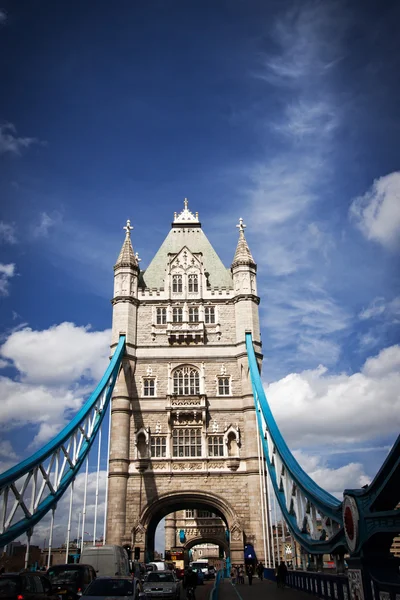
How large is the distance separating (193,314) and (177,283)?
273cm

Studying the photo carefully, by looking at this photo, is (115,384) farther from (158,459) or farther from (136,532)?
(136,532)

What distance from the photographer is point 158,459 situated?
32.8 m

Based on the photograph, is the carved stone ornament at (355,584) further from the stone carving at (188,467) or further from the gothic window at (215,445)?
the gothic window at (215,445)

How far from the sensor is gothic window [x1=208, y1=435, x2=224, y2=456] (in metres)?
33.2

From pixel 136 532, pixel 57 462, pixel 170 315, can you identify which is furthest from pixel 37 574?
pixel 170 315

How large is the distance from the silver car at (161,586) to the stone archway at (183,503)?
44.9 ft

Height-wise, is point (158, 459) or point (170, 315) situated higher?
point (170, 315)

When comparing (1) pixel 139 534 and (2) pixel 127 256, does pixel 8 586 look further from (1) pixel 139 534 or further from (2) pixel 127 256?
(2) pixel 127 256

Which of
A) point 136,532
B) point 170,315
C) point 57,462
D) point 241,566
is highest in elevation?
point 170,315

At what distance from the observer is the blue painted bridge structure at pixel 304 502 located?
10.4 meters

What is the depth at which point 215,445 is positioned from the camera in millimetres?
33375

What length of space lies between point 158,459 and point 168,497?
2255 millimetres

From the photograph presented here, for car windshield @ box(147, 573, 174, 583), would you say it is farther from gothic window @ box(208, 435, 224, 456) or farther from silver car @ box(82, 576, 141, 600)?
gothic window @ box(208, 435, 224, 456)

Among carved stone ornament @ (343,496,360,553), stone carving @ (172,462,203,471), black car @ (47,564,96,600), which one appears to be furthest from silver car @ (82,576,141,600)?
stone carving @ (172,462,203,471)
